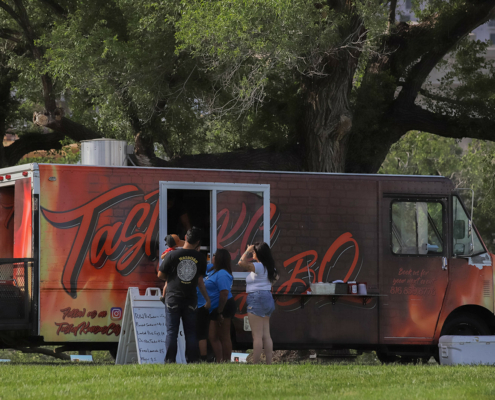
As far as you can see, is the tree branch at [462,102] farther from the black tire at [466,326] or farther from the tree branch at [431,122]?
the black tire at [466,326]

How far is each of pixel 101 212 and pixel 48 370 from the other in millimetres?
2209

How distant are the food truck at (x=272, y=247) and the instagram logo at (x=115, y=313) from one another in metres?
0.01

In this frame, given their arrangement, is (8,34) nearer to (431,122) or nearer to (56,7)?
(56,7)

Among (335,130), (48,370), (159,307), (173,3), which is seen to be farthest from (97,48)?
(48,370)

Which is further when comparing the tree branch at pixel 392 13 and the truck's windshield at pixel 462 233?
the tree branch at pixel 392 13

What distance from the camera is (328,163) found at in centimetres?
1473

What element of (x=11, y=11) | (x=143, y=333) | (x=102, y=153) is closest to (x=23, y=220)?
(x=102, y=153)

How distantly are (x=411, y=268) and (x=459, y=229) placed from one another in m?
0.92

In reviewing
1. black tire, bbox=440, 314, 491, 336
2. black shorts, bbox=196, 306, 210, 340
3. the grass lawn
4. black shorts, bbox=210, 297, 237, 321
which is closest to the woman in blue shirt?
black shorts, bbox=210, 297, 237, 321

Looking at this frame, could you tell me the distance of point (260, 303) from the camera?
8938mm

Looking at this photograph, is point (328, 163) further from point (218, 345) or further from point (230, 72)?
point (218, 345)

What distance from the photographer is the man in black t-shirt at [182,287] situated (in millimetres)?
8688

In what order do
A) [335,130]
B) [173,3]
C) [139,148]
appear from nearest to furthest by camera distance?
[173,3], [335,130], [139,148]

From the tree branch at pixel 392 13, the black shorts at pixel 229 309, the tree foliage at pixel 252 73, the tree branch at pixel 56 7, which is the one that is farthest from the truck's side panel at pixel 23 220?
the tree branch at pixel 392 13
